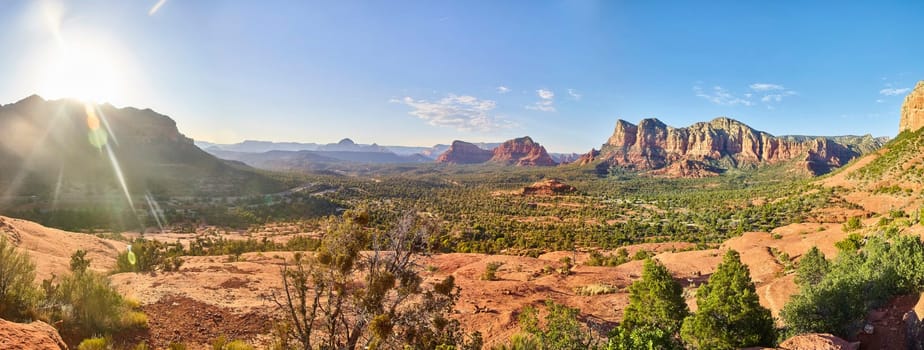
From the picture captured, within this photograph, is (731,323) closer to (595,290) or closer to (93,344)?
(595,290)

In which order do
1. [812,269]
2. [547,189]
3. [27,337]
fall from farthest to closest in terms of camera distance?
[547,189] → [812,269] → [27,337]

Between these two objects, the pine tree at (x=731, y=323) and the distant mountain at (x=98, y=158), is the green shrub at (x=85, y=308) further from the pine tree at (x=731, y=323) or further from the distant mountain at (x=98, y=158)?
the distant mountain at (x=98, y=158)

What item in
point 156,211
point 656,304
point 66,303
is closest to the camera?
point 66,303

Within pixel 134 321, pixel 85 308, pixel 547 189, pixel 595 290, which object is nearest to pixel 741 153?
pixel 547 189

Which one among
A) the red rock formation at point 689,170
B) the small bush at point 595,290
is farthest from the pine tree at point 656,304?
the red rock formation at point 689,170

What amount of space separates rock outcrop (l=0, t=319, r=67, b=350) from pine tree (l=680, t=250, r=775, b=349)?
42.0 feet

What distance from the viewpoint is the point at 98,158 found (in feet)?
254

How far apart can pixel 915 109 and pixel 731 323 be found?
88841 millimetres

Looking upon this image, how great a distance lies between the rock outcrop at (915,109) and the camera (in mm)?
60672

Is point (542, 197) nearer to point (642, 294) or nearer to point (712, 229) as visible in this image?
point (712, 229)

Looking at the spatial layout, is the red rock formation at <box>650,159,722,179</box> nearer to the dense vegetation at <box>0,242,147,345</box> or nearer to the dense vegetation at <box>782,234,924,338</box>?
the dense vegetation at <box>782,234,924,338</box>

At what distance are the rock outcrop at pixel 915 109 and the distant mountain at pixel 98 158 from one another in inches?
5015

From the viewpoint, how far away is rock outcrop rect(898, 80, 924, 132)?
60.7 m

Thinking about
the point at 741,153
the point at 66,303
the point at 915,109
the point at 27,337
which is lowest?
the point at 66,303
